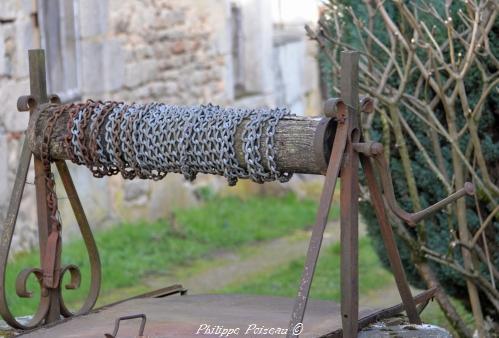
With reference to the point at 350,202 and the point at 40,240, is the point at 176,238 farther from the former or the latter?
the point at 350,202

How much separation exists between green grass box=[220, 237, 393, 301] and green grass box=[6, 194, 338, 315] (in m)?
0.71

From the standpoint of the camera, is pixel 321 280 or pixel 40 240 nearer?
pixel 40 240

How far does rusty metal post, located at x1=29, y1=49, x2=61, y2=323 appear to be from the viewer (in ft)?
11.0

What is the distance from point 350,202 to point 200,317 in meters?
0.60

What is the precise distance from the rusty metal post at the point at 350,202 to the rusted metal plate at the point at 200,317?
10 cm

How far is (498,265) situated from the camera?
4.32 meters

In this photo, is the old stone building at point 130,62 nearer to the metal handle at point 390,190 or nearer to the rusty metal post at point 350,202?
the metal handle at point 390,190

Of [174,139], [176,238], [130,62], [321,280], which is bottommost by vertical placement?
[321,280]

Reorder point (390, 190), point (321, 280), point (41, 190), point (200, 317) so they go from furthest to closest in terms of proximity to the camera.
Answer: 1. point (321, 280)
2. point (41, 190)
3. point (200, 317)
4. point (390, 190)

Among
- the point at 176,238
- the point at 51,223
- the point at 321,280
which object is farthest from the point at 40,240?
the point at 176,238

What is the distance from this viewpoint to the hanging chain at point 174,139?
2.88 metres

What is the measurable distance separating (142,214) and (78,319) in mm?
5331

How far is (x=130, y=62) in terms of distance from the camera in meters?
8.37

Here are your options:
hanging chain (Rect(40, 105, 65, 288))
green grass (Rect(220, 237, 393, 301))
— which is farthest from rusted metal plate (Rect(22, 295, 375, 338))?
green grass (Rect(220, 237, 393, 301))
